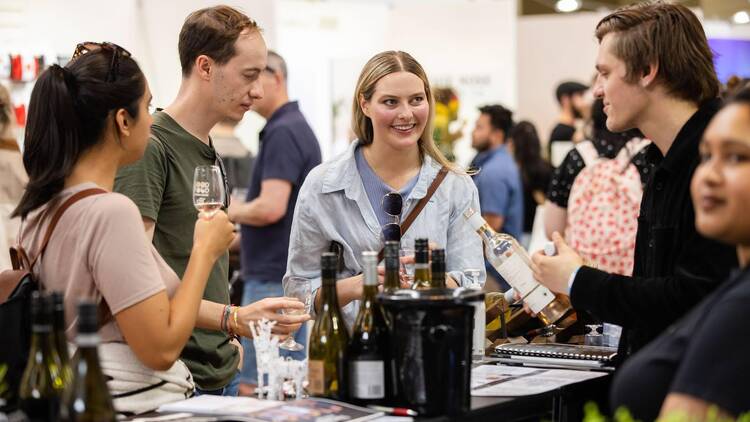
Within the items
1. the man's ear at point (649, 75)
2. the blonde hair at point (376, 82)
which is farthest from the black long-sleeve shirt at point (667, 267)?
the blonde hair at point (376, 82)

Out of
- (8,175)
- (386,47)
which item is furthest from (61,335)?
(386,47)

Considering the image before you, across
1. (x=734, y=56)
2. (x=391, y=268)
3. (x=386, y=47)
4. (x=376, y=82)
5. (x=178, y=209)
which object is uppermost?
(x=386, y=47)

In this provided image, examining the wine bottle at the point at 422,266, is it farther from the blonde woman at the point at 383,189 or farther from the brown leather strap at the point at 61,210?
the brown leather strap at the point at 61,210

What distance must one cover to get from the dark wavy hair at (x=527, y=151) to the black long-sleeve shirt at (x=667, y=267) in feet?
16.6

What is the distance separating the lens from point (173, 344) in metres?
2.38

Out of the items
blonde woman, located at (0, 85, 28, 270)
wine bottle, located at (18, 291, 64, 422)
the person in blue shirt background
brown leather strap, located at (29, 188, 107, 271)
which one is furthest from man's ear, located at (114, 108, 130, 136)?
the person in blue shirt background

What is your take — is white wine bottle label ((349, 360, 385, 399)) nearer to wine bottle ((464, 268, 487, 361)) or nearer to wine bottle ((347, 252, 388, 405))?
wine bottle ((347, 252, 388, 405))

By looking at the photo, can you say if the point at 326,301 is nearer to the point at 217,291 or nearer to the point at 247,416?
the point at 247,416

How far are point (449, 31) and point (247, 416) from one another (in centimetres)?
884

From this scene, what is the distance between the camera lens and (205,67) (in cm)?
331

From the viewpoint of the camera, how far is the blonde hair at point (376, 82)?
11.2ft

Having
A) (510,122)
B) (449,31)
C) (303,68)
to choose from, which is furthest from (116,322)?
(449,31)

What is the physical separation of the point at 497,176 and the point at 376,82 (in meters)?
3.35

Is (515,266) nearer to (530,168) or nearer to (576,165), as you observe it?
(576,165)
